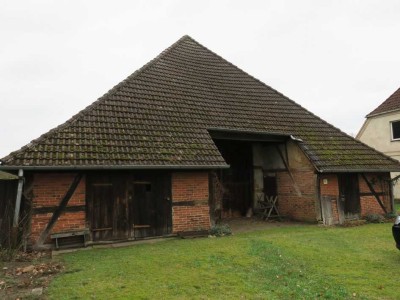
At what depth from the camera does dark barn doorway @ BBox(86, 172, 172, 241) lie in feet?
29.5

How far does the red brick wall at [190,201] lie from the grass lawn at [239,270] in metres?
0.81

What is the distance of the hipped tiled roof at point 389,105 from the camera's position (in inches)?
825

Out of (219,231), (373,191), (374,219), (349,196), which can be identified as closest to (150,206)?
(219,231)

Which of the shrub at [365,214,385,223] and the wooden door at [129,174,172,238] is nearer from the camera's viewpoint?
the wooden door at [129,174,172,238]

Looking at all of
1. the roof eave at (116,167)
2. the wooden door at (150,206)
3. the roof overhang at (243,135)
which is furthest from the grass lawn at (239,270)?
the roof overhang at (243,135)

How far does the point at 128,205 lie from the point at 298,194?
7.05m

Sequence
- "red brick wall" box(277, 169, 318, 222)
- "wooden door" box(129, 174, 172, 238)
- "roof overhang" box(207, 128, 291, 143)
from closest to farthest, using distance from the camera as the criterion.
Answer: "wooden door" box(129, 174, 172, 238)
"roof overhang" box(207, 128, 291, 143)
"red brick wall" box(277, 169, 318, 222)

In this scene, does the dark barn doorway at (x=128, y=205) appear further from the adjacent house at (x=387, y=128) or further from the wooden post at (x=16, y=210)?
the adjacent house at (x=387, y=128)

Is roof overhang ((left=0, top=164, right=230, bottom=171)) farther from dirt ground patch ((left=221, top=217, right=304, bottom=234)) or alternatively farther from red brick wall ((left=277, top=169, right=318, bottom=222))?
red brick wall ((left=277, top=169, right=318, bottom=222))

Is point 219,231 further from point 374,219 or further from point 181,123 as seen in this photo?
point 374,219

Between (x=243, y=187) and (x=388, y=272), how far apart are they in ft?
28.7

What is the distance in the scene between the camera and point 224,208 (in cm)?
1416

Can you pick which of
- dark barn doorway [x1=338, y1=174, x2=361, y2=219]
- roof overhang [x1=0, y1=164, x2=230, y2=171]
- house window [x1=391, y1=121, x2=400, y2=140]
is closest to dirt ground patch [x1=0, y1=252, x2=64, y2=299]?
roof overhang [x1=0, y1=164, x2=230, y2=171]

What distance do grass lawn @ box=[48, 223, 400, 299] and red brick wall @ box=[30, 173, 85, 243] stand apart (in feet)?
3.08
